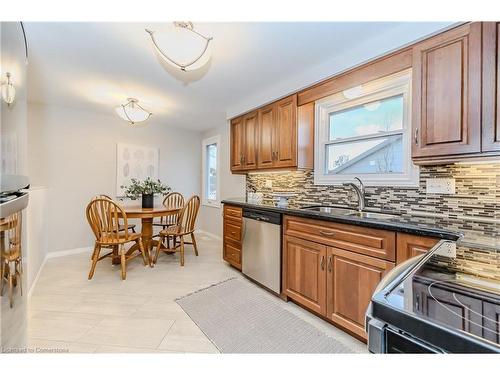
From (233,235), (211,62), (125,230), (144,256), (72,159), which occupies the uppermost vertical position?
(211,62)

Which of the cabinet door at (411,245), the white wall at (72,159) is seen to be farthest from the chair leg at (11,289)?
the white wall at (72,159)

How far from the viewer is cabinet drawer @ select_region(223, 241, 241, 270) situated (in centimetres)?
299

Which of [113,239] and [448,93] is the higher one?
[448,93]

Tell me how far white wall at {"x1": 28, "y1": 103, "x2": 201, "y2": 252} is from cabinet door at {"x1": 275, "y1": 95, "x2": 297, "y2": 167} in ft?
9.51

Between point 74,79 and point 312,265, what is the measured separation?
135 inches

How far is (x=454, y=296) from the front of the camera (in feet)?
2.10

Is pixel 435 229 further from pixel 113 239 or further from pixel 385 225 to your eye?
pixel 113 239

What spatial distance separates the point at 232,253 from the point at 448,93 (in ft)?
8.81

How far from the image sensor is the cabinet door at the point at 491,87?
1.33 meters

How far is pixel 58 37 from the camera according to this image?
197 centimetres

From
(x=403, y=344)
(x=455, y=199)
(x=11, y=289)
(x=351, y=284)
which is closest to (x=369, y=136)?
(x=455, y=199)

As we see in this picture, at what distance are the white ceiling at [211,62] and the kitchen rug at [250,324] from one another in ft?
7.50

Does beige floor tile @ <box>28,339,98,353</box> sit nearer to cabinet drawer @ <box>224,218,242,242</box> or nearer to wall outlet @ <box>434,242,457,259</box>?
cabinet drawer @ <box>224,218,242,242</box>
